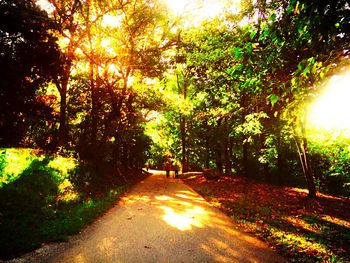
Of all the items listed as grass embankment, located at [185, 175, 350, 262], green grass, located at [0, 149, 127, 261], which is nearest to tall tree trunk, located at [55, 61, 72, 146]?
green grass, located at [0, 149, 127, 261]

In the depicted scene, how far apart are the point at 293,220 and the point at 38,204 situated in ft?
29.3

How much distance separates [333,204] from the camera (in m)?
11.5

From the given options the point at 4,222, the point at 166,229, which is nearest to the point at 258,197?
the point at 166,229

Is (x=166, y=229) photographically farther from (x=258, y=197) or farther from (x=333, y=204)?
(x=333, y=204)

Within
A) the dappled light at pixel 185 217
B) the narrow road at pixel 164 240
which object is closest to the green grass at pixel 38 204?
the narrow road at pixel 164 240

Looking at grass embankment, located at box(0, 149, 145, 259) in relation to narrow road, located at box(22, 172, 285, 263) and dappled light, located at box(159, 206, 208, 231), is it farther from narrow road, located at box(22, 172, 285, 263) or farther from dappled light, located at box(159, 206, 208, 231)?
dappled light, located at box(159, 206, 208, 231)

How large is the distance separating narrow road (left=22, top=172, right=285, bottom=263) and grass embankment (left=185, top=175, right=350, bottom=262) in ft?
2.09

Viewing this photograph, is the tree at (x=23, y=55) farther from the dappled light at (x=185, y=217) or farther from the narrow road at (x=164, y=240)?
the dappled light at (x=185, y=217)

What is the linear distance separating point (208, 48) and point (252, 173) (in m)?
17.6

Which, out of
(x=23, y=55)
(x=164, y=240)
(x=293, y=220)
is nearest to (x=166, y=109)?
(x=23, y=55)

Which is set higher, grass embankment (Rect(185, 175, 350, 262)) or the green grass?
the green grass

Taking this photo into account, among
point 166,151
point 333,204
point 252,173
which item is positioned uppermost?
point 166,151

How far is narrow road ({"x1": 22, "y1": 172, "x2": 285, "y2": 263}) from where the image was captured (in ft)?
16.6

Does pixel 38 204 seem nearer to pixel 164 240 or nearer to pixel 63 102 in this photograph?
pixel 164 240
